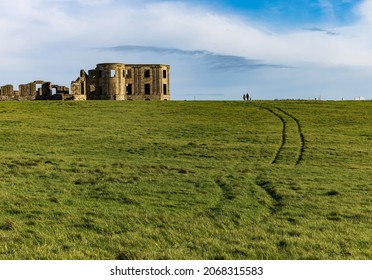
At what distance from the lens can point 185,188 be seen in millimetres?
19984

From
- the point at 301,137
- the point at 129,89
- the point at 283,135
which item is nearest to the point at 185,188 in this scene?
the point at 301,137

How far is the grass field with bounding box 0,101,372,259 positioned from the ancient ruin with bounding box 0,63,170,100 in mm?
34483

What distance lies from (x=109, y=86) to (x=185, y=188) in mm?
66990

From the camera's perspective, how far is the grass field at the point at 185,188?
11469 mm

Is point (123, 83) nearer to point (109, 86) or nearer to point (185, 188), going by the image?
point (109, 86)

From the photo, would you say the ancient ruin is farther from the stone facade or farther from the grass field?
the grass field

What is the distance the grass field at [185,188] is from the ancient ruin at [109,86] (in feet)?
113

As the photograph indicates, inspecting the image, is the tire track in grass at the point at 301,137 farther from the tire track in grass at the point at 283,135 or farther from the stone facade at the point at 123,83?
the stone facade at the point at 123,83

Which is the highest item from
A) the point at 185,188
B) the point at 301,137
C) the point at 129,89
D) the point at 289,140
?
the point at 129,89

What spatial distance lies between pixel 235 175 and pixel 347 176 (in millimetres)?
6131

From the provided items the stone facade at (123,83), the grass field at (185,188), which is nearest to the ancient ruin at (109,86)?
the stone facade at (123,83)

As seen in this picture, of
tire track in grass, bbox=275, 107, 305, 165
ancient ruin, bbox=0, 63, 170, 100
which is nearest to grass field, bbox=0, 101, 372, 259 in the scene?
tire track in grass, bbox=275, 107, 305, 165

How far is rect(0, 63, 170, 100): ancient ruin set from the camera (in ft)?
267

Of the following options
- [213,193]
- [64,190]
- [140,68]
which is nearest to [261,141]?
[213,193]
